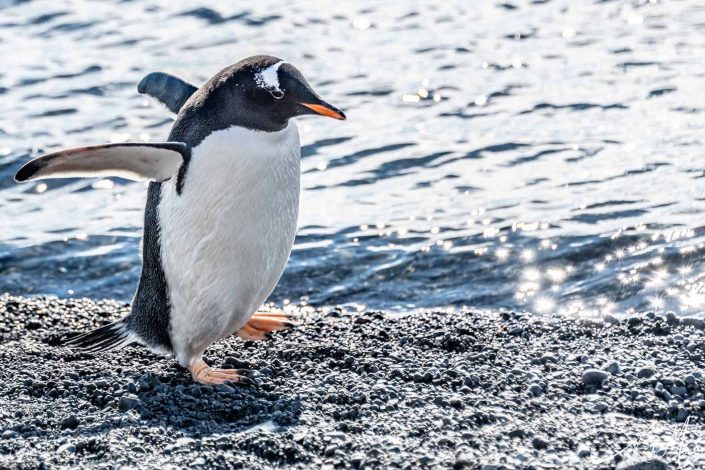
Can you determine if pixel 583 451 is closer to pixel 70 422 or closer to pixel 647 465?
pixel 647 465

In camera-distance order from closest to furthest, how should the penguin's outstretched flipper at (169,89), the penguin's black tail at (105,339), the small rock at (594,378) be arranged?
the small rock at (594,378)
the penguin's black tail at (105,339)
the penguin's outstretched flipper at (169,89)

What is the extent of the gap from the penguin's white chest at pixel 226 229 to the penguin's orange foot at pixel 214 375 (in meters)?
0.15

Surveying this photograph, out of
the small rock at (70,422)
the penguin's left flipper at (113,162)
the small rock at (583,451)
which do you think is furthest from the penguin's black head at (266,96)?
the small rock at (583,451)

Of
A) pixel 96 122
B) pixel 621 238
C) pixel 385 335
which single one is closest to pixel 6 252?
pixel 96 122

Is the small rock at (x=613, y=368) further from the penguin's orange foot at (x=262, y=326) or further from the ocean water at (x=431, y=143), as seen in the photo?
the penguin's orange foot at (x=262, y=326)

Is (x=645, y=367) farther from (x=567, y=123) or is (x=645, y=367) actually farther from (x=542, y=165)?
(x=567, y=123)

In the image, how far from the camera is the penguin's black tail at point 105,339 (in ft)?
18.9

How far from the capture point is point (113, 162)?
5.11 meters

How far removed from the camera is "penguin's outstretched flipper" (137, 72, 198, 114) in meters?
6.13

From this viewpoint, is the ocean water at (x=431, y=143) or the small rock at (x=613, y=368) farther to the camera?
the ocean water at (x=431, y=143)

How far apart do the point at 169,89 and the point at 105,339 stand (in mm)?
1271

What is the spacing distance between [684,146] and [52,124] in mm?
4942

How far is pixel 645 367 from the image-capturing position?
5.19 metres

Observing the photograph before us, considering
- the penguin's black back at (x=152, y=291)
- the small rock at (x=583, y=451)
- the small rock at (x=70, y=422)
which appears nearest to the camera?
the small rock at (x=583, y=451)
